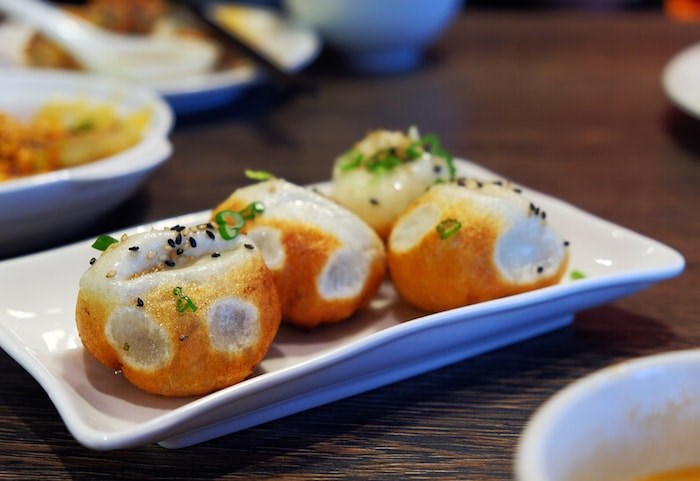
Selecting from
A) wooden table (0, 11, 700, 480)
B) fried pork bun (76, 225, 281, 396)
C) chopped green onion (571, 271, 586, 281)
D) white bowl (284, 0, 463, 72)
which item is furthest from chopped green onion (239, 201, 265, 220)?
white bowl (284, 0, 463, 72)

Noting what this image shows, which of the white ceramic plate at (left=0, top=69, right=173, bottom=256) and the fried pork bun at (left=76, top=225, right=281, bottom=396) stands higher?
the fried pork bun at (left=76, top=225, right=281, bottom=396)

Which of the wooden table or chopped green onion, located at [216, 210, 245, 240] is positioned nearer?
the wooden table

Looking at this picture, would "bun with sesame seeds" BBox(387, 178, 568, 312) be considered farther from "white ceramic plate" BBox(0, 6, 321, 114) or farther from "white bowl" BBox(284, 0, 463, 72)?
"white bowl" BBox(284, 0, 463, 72)

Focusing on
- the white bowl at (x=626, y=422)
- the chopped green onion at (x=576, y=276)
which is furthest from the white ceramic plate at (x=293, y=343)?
the white bowl at (x=626, y=422)

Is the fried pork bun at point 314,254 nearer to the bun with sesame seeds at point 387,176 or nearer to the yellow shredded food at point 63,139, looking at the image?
the bun with sesame seeds at point 387,176

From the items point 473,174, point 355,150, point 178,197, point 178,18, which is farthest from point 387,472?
point 178,18
